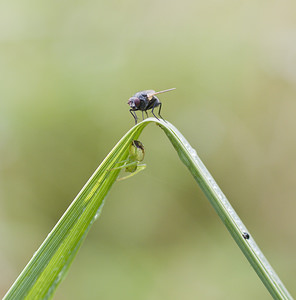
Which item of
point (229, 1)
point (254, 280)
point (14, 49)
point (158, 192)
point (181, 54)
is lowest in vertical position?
point (254, 280)

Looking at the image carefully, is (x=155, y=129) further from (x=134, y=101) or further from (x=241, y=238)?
(x=241, y=238)

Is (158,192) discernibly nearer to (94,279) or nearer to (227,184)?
(227,184)

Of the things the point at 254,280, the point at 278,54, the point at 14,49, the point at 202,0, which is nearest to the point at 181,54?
the point at 202,0

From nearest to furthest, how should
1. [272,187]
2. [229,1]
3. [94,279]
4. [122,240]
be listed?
[94,279] → [122,240] → [272,187] → [229,1]

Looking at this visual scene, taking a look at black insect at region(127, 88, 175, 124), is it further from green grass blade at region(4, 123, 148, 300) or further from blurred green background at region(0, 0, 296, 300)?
blurred green background at region(0, 0, 296, 300)

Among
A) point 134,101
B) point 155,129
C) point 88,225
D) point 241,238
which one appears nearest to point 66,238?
point 88,225

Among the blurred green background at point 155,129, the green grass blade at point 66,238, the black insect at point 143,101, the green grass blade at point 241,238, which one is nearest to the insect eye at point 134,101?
the black insect at point 143,101

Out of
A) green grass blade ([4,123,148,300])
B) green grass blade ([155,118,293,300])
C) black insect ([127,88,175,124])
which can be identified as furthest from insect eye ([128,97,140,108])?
green grass blade ([155,118,293,300])
